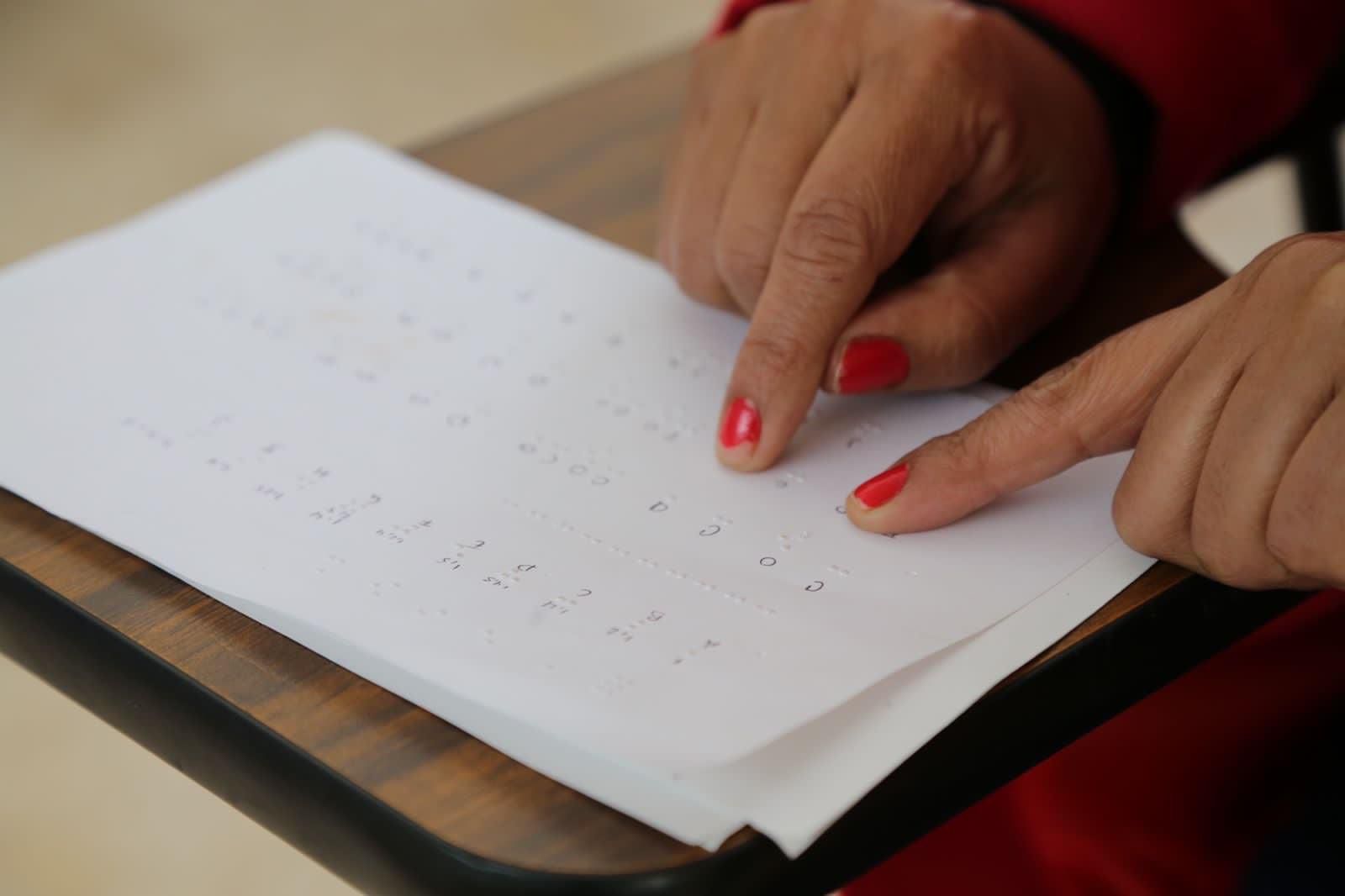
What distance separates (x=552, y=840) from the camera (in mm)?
349

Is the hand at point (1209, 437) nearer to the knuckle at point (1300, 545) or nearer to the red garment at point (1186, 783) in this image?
the knuckle at point (1300, 545)

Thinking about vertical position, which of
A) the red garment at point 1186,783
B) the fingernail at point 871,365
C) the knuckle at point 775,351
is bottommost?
the red garment at point 1186,783

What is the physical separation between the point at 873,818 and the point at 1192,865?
31cm

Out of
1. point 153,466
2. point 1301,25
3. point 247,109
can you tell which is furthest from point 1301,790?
point 247,109

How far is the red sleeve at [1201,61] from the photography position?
0.64m

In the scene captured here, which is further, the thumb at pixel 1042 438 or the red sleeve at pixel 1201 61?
the red sleeve at pixel 1201 61

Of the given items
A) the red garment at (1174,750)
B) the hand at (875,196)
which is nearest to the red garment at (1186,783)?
the red garment at (1174,750)

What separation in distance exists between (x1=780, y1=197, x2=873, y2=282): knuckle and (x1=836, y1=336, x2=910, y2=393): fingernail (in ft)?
0.09

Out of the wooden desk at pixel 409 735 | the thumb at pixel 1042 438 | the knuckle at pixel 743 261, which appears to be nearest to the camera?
the wooden desk at pixel 409 735

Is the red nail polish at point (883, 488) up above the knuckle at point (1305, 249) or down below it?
below

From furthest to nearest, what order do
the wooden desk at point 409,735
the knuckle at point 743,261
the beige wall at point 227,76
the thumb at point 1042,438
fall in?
the beige wall at point 227,76 → the knuckle at point 743,261 → the thumb at point 1042,438 → the wooden desk at point 409,735

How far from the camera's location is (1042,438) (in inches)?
18.1

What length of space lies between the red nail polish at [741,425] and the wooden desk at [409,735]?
137 mm

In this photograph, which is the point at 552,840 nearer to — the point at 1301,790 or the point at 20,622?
the point at 20,622
